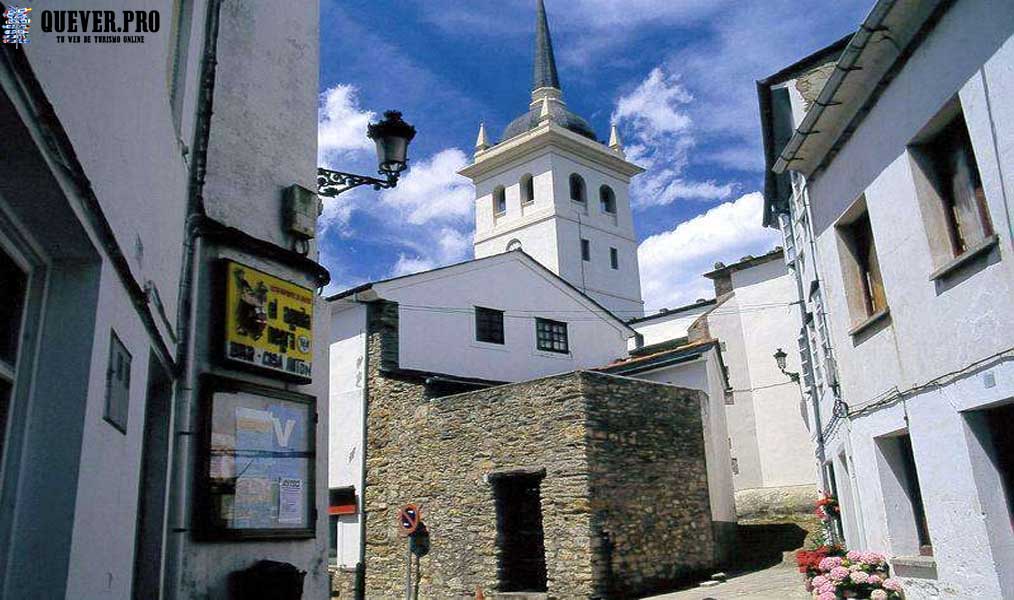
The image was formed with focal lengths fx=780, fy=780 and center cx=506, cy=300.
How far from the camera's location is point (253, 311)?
7.21 m

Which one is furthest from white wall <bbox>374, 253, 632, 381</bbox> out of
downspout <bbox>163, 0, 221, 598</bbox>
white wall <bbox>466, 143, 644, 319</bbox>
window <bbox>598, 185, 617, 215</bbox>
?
window <bbox>598, 185, 617, 215</bbox>

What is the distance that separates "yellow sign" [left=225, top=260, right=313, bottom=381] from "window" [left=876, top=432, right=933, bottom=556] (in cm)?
589

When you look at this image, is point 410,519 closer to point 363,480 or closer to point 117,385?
point 363,480

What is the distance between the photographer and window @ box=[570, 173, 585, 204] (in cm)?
3941

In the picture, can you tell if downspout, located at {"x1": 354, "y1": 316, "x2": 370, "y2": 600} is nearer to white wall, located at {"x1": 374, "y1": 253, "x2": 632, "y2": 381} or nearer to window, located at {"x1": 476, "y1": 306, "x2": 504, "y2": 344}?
white wall, located at {"x1": 374, "y1": 253, "x2": 632, "y2": 381}

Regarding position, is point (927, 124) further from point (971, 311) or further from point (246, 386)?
point (246, 386)

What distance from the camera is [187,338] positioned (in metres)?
6.48

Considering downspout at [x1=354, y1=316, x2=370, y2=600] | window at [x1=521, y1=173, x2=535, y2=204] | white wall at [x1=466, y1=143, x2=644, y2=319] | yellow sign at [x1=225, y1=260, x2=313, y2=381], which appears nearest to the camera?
yellow sign at [x1=225, y1=260, x2=313, y2=381]

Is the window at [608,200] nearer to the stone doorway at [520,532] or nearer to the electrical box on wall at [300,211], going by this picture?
the stone doorway at [520,532]

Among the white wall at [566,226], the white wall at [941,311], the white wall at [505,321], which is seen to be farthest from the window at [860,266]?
the white wall at [566,226]

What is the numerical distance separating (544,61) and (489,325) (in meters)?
29.2

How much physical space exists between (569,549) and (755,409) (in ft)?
33.8

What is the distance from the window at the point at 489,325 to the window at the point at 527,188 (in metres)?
19.0

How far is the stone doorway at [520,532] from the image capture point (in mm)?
14883
